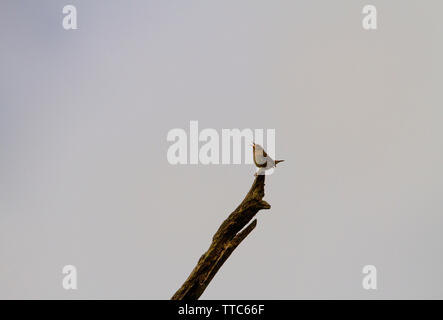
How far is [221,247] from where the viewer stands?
6902 millimetres

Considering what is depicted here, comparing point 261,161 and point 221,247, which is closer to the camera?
point 221,247

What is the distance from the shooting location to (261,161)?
7.16 meters

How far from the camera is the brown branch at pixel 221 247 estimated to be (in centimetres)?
686

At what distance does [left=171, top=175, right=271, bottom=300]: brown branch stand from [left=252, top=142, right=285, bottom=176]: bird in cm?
13

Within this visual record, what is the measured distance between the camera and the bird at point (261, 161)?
6.94 metres

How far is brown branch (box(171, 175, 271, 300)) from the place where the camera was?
6855mm

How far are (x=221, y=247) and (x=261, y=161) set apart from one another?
155 cm

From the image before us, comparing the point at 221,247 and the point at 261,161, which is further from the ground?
the point at 261,161

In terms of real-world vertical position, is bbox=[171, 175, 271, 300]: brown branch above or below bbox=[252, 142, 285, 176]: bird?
below

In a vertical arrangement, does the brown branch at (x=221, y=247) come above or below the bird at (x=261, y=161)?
below

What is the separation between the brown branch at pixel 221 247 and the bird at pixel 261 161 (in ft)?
0.42
